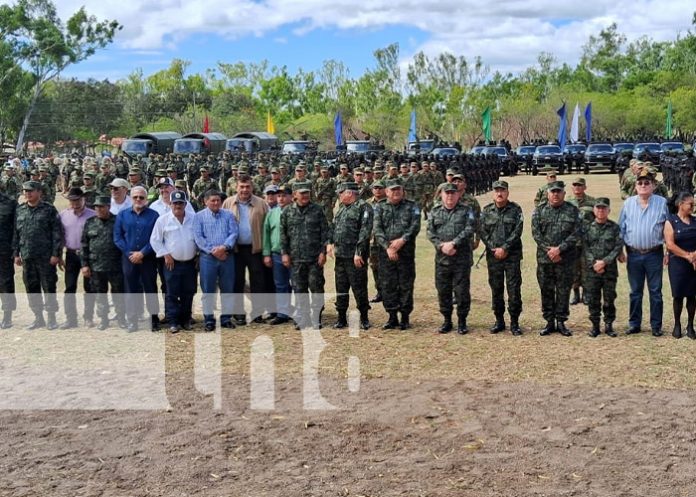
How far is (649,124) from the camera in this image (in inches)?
2628

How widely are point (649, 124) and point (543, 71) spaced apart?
956 inches

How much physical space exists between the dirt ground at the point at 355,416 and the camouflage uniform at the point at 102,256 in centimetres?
55

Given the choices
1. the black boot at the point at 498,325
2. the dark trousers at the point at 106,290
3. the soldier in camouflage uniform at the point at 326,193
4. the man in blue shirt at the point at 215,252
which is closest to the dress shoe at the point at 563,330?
the black boot at the point at 498,325

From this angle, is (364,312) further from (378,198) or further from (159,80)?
(159,80)

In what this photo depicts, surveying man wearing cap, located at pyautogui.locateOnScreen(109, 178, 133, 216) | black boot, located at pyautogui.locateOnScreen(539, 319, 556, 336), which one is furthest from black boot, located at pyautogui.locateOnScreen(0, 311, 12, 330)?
black boot, located at pyautogui.locateOnScreen(539, 319, 556, 336)

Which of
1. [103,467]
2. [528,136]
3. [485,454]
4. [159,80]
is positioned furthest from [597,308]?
[159,80]

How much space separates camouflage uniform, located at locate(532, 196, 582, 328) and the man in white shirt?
11.9ft

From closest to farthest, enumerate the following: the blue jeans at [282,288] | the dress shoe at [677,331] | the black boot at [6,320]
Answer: the dress shoe at [677,331]
the blue jeans at [282,288]
the black boot at [6,320]

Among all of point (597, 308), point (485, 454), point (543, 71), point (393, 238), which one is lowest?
point (485, 454)

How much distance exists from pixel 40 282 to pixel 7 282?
479mm

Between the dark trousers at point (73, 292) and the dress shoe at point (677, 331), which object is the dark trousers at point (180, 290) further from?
the dress shoe at point (677, 331)

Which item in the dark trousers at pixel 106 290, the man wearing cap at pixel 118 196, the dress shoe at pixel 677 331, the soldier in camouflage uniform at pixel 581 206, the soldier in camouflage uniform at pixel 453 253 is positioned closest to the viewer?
the dress shoe at pixel 677 331

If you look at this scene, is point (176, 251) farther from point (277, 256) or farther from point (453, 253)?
point (453, 253)

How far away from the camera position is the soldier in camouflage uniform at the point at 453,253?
902 centimetres
